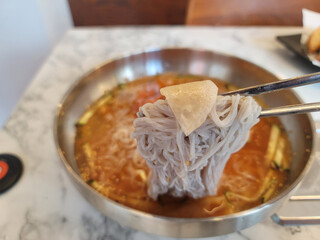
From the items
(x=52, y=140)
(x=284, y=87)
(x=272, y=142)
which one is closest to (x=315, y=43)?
(x=272, y=142)

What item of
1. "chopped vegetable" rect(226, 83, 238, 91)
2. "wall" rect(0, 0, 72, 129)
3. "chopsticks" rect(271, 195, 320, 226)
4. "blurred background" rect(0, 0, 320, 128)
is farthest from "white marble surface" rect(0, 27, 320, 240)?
"wall" rect(0, 0, 72, 129)

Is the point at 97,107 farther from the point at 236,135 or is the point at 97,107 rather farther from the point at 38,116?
the point at 236,135

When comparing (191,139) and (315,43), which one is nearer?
(191,139)

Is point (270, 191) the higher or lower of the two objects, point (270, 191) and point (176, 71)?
the lower

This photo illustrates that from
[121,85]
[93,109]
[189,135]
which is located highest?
[121,85]

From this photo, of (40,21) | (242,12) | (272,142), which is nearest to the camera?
(272,142)

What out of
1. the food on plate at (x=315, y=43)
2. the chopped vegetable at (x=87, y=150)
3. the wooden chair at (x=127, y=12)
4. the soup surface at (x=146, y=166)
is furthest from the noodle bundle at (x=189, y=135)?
the wooden chair at (x=127, y=12)

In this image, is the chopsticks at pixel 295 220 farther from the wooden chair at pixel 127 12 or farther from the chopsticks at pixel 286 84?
the wooden chair at pixel 127 12

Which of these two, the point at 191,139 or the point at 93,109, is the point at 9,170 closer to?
the point at 93,109
